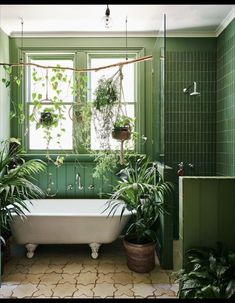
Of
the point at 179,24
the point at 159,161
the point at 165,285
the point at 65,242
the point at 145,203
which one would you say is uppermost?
the point at 179,24

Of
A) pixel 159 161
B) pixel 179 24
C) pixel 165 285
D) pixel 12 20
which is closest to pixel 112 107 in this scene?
pixel 159 161

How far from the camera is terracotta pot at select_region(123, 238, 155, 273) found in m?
2.44

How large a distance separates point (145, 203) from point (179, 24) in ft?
6.85

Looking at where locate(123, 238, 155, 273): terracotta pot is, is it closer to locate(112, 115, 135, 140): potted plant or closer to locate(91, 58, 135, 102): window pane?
locate(112, 115, 135, 140): potted plant

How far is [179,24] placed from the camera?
Answer: 3.02 m

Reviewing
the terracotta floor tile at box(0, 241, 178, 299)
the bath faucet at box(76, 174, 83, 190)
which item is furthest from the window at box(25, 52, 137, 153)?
the terracotta floor tile at box(0, 241, 178, 299)

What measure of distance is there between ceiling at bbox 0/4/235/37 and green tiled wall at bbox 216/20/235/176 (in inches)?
8.3

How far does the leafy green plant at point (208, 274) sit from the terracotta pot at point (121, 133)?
4.15ft

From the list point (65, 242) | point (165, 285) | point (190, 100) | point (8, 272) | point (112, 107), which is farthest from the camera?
point (190, 100)

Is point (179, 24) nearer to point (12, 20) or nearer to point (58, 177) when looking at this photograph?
point (12, 20)

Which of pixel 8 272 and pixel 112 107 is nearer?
pixel 8 272

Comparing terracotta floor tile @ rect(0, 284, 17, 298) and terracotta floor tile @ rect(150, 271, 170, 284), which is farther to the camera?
terracotta floor tile @ rect(150, 271, 170, 284)

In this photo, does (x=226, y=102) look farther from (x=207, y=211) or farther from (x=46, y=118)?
(x=46, y=118)

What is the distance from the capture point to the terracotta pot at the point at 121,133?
272 cm
